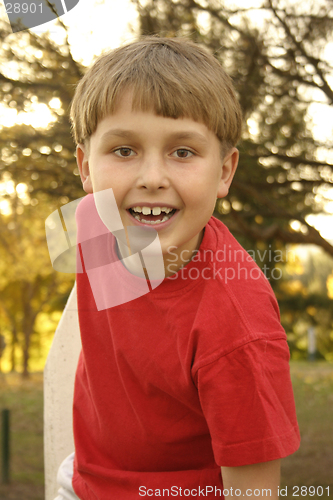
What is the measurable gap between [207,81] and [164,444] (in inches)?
36.7

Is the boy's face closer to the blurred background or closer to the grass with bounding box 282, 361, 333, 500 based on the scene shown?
the blurred background

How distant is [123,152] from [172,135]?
126 millimetres

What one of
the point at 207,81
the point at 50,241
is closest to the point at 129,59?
→ the point at 207,81

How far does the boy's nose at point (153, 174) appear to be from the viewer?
1.07m

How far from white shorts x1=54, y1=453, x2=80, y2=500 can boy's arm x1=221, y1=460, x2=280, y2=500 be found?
573 millimetres

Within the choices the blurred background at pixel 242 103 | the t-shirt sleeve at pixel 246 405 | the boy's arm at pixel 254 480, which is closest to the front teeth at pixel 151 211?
the t-shirt sleeve at pixel 246 405

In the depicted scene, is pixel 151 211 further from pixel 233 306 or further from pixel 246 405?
pixel 246 405

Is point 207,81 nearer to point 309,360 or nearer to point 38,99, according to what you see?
point 38,99

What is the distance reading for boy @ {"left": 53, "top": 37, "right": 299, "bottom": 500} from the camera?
1.02 metres

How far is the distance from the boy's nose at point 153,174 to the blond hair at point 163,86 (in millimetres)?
114

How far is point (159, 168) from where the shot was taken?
42.6 inches

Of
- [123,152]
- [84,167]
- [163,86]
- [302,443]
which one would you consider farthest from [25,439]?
[163,86]

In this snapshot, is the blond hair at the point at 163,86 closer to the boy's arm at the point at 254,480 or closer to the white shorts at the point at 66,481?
the boy's arm at the point at 254,480

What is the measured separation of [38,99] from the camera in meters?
2.72
